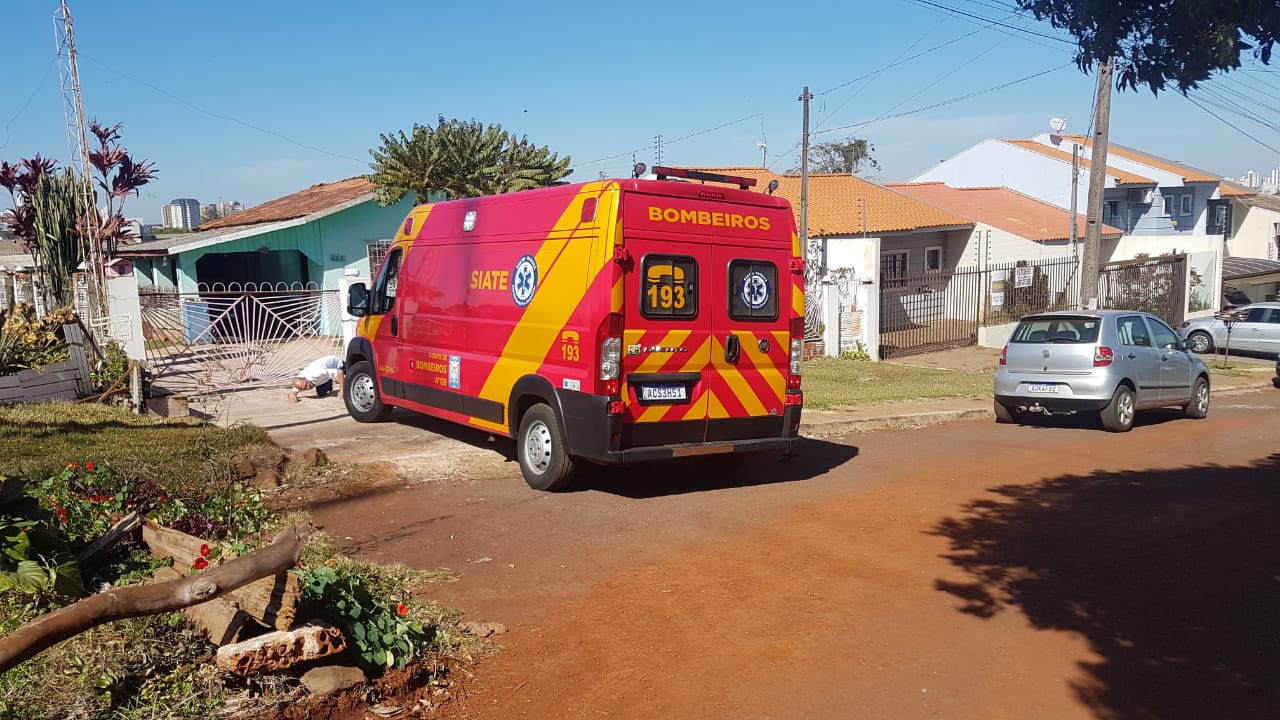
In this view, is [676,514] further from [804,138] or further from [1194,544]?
[804,138]

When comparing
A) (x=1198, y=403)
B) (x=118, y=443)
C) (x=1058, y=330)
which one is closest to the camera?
(x=118, y=443)

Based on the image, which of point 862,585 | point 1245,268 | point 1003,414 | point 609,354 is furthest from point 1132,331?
point 1245,268

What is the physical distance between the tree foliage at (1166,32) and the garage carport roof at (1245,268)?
34416 millimetres

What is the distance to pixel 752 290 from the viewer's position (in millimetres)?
8641

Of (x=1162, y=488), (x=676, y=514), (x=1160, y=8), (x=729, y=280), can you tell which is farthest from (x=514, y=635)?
(x=1162, y=488)

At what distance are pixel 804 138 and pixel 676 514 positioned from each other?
748 inches

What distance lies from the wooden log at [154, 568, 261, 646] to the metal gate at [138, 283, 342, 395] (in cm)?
994

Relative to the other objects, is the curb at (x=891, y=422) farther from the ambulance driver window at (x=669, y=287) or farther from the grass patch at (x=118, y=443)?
the grass patch at (x=118, y=443)

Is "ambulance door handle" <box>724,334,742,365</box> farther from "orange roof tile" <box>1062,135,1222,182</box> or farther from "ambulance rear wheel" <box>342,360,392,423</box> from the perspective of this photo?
"orange roof tile" <box>1062,135,1222,182</box>

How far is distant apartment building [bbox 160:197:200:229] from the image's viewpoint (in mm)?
78000

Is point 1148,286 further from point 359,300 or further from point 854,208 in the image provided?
point 359,300

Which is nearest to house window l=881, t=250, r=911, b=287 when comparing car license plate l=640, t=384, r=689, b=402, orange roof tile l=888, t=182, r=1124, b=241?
orange roof tile l=888, t=182, r=1124, b=241

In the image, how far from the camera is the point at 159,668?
166 inches

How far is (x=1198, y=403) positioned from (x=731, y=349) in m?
8.99
